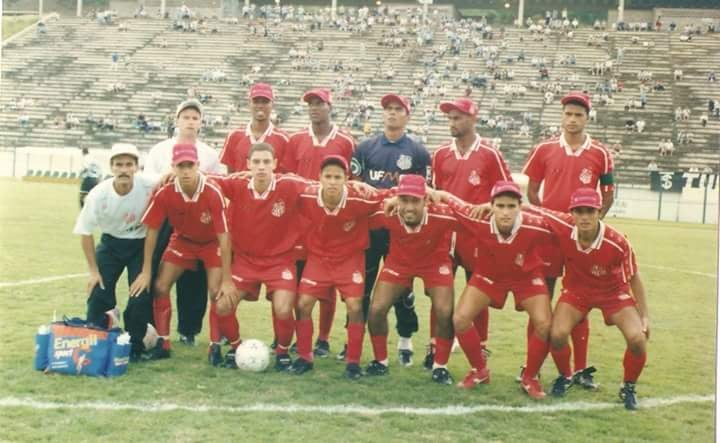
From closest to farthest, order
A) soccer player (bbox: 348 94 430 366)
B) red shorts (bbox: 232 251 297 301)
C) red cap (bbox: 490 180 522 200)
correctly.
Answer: red cap (bbox: 490 180 522 200)
red shorts (bbox: 232 251 297 301)
soccer player (bbox: 348 94 430 366)

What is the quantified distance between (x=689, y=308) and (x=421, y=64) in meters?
30.7

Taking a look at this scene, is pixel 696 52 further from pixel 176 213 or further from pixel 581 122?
pixel 176 213

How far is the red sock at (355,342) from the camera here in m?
5.66

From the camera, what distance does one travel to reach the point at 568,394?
546 centimetres

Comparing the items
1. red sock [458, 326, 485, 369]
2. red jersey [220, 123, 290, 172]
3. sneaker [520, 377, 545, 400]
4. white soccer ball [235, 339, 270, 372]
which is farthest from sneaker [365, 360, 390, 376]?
red jersey [220, 123, 290, 172]

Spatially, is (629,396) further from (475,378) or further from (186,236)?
(186,236)

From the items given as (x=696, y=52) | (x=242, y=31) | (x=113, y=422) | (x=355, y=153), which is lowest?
(x=113, y=422)

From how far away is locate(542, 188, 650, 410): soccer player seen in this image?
528 cm

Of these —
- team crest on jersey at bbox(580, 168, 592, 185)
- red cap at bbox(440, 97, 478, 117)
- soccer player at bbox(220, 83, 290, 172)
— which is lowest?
team crest on jersey at bbox(580, 168, 592, 185)

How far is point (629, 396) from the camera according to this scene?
5.21m

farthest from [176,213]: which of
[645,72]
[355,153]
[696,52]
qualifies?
[645,72]

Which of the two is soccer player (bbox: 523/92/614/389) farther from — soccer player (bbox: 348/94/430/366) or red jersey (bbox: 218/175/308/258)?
Answer: red jersey (bbox: 218/175/308/258)

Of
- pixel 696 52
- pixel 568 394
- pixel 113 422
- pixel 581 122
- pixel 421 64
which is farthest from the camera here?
pixel 421 64

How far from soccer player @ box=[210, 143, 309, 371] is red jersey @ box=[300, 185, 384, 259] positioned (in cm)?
14
